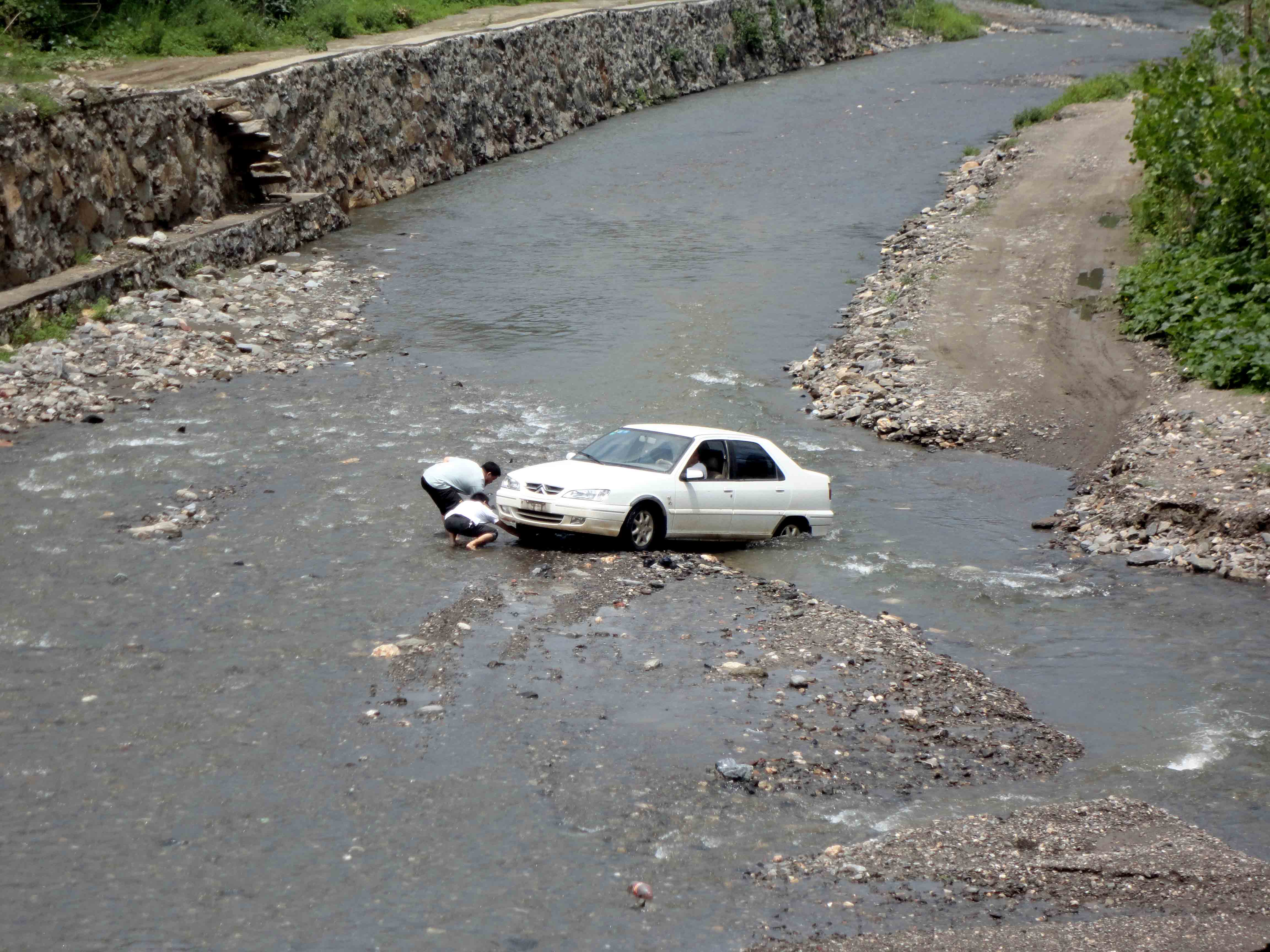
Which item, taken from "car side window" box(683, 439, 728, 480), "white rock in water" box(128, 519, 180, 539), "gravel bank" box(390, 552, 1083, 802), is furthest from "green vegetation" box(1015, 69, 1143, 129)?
"white rock in water" box(128, 519, 180, 539)

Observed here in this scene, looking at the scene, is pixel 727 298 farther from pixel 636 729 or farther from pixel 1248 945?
pixel 1248 945

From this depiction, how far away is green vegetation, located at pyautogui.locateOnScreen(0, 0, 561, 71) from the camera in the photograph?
33.0m

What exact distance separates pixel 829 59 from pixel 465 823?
5913 cm

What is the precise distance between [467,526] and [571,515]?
1187 millimetres

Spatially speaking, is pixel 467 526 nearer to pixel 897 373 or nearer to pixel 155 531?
pixel 155 531

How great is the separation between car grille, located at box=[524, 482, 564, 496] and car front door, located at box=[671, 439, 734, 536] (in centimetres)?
135

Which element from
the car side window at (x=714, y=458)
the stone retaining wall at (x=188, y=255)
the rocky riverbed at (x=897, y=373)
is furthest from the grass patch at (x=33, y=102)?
the car side window at (x=714, y=458)

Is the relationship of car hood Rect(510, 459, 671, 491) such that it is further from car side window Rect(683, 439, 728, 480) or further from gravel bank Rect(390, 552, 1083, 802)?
gravel bank Rect(390, 552, 1083, 802)

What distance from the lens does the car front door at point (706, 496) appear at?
1559 centimetres

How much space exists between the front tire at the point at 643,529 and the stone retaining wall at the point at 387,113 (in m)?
13.9

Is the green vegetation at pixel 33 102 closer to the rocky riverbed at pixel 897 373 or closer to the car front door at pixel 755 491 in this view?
the rocky riverbed at pixel 897 373

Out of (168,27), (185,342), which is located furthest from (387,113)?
(185,342)

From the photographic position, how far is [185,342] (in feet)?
76.8

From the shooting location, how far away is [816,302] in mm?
29031
